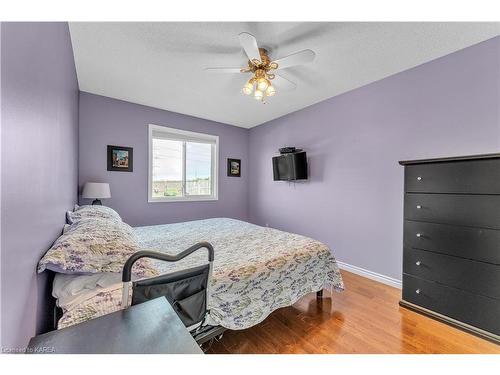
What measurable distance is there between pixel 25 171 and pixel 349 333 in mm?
2341

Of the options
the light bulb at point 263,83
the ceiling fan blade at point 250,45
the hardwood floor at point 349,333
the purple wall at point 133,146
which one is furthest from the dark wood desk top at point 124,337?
the purple wall at point 133,146

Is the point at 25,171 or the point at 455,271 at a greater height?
the point at 25,171

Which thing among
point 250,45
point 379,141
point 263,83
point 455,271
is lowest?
point 455,271

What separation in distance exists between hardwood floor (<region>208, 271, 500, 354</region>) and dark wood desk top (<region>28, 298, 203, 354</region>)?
41.2 inches

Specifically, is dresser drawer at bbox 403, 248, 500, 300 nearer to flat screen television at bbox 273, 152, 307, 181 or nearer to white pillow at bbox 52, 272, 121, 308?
flat screen television at bbox 273, 152, 307, 181

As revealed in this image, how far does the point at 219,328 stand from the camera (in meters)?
1.50

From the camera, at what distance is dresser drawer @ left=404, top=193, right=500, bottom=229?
1618 millimetres

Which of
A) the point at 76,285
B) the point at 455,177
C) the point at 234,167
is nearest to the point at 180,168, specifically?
the point at 234,167

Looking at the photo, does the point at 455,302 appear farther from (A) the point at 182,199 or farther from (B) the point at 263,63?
(A) the point at 182,199

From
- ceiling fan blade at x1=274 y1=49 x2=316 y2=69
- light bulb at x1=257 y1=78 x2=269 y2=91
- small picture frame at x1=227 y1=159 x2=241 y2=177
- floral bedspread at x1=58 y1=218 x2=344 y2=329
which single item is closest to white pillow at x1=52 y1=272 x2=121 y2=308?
floral bedspread at x1=58 y1=218 x2=344 y2=329

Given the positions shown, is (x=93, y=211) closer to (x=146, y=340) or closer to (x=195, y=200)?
(x=146, y=340)

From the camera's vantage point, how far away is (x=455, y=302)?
1.79 metres
